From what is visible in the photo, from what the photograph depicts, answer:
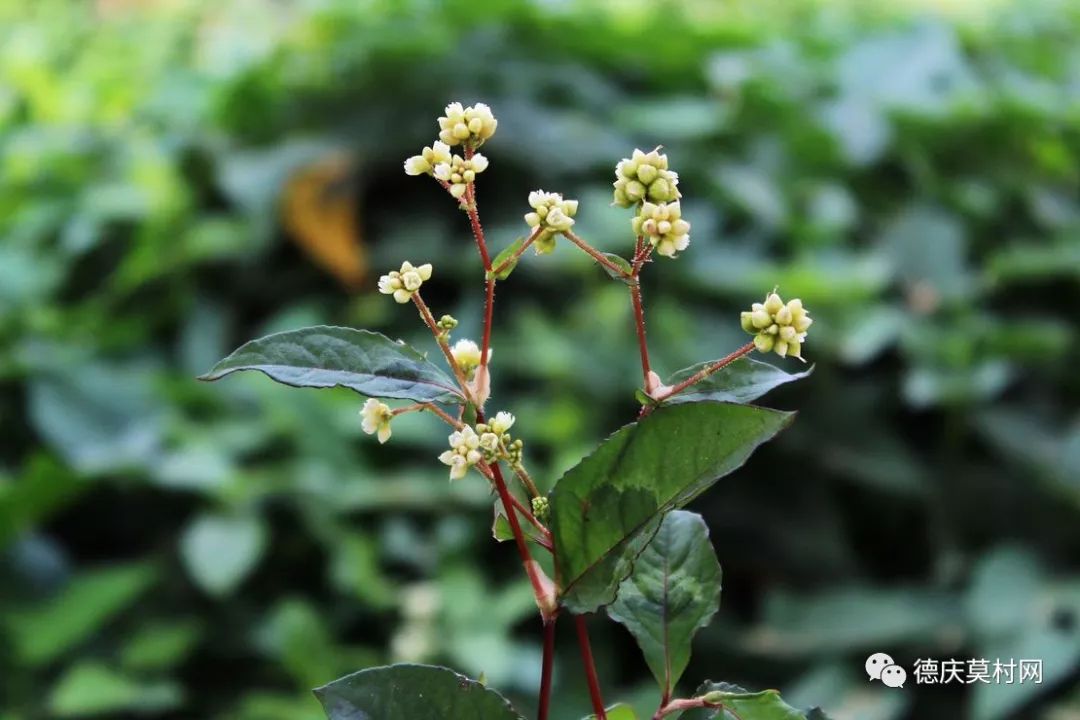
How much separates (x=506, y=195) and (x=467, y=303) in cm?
22

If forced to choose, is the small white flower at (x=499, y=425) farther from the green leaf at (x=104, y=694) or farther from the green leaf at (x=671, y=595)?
the green leaf at (x=104, y=694)

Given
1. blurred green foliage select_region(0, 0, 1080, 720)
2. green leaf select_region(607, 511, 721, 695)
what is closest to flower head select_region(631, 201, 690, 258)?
green leaf select_region(607, 511, 721, 695)

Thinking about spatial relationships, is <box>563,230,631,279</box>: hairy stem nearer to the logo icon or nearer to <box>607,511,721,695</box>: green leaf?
<box>607,511,721,695</box>: green leaf

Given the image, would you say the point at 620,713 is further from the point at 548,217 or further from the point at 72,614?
the point at 72,614

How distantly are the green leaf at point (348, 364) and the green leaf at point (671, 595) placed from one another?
92 millimetres

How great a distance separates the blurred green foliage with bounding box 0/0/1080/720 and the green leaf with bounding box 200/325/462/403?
35.5 inches

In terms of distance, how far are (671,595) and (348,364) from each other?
0.44 ft

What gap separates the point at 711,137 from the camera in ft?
5.47

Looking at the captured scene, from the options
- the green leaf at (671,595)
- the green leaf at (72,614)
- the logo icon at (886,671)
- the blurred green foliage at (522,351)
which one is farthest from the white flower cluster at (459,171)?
the green leaf at (72,614)

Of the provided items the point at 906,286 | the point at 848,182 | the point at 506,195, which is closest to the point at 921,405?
the point at 906,286

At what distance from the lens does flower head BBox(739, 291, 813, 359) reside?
326mm

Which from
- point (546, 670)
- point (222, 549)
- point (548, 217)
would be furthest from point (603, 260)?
point (222, 549)

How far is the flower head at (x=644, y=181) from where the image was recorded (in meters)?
0.33

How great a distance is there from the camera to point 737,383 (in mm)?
350
